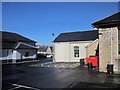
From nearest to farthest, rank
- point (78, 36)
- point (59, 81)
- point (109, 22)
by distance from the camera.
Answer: point (59, 81)
point (109, 22)
point (78, 36)

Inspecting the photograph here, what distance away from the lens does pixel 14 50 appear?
127ft

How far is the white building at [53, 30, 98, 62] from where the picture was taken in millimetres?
36656

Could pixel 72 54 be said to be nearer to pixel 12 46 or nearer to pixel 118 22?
pixel 12 46

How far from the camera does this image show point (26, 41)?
1759 inches

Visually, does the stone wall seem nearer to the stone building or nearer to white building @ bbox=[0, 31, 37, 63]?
the stone building

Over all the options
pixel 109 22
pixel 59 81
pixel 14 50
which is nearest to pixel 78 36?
pixel 14 50

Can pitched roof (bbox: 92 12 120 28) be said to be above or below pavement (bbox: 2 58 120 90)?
above

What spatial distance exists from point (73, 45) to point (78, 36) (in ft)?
8.65

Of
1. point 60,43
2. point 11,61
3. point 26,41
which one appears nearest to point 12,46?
point 11,61

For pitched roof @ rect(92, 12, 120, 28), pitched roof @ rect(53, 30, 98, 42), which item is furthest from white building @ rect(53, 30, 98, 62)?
pitched roof @ rect(92, 12, 120, 28)

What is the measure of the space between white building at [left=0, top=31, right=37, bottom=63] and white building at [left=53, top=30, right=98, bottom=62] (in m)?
7.04

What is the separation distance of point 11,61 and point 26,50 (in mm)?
4977

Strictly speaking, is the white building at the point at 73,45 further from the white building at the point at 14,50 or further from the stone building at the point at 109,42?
the stone building at the point at 109,42

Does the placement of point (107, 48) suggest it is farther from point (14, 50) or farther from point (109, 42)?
point (14, 50)
